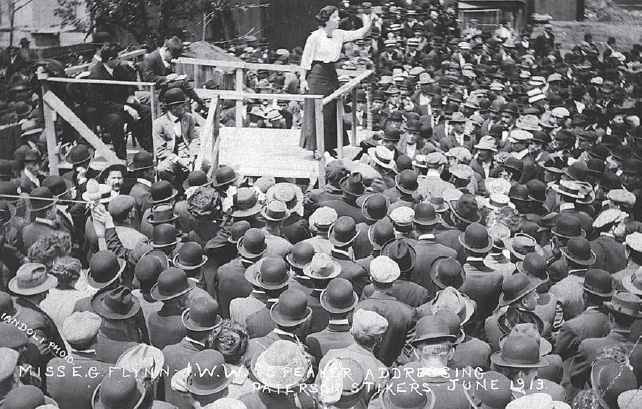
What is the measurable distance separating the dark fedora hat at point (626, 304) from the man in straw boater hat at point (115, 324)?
3.29 meters

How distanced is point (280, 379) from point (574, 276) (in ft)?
9.59

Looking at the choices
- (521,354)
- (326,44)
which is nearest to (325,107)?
(326,44)

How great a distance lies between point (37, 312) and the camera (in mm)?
4711

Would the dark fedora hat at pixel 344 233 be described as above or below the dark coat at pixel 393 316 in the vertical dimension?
above

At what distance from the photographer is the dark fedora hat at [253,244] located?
5488 millimetres

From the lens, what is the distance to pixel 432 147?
29.2 ft

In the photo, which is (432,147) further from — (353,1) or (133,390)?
(353,1)

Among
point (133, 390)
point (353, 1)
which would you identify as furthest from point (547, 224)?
point (353, 1)

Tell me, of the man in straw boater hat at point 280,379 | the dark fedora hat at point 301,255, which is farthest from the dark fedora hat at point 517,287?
the man in straw boater hat at point 280,379

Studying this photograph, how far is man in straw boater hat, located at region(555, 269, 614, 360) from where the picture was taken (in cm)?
498

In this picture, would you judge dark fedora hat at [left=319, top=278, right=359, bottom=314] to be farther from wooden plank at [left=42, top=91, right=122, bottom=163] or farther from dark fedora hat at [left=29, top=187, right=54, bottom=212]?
wooden plank at [left=42, top=91, right=122, bottom=163]

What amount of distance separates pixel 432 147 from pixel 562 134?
186 centimetres

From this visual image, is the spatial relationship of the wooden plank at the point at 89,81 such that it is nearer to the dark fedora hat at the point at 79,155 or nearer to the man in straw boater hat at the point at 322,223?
the dark fedora hat at the point at 79,155

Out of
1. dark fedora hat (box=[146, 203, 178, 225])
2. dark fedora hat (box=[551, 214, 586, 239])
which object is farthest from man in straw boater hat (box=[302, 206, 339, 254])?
dark fedora hat (box=[551, 214, 586, 239])
